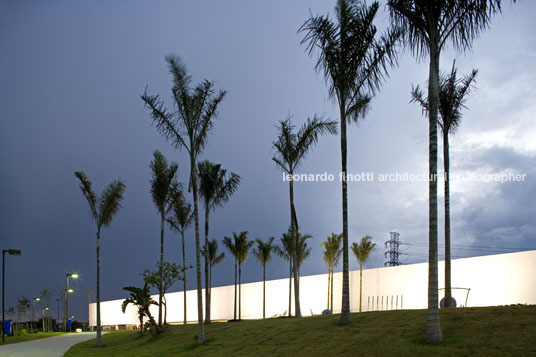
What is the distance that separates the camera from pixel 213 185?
2416 centimetres

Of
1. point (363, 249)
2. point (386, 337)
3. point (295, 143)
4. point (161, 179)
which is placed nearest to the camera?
point (386, 337)

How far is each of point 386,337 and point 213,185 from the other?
48.5ft

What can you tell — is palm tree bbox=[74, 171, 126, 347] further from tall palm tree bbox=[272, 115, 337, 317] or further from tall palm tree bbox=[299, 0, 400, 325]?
tall palm tree bbox=[299, 0, 400, 325]

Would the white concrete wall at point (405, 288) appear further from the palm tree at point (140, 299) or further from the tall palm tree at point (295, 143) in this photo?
the palm tree at point (140, 299)

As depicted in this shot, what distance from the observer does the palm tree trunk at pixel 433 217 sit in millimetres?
9773

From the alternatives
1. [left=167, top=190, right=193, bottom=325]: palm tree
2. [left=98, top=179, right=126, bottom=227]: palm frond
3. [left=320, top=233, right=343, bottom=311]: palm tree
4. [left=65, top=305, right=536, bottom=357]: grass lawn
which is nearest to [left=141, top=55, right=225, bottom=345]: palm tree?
[left=65, top=305, right=536, bottom=357]: grass lawn

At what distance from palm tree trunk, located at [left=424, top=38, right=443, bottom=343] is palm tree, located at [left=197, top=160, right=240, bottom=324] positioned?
14.6 m

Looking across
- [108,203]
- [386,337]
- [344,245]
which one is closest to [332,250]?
[108,203]

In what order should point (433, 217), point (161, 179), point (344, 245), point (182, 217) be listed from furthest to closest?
point (182, 217), point (161, 179), point (344, 245), point (433, 217)

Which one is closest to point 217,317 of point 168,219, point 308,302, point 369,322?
point 308,302

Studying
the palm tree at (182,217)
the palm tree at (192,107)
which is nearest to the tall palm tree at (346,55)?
the palm tree at (192,107)

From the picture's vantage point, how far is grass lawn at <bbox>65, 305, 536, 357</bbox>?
9023 millimetres

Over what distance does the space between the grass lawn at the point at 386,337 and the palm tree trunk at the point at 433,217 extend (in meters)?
0.34

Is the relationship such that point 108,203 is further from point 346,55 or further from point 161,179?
point 346,55
